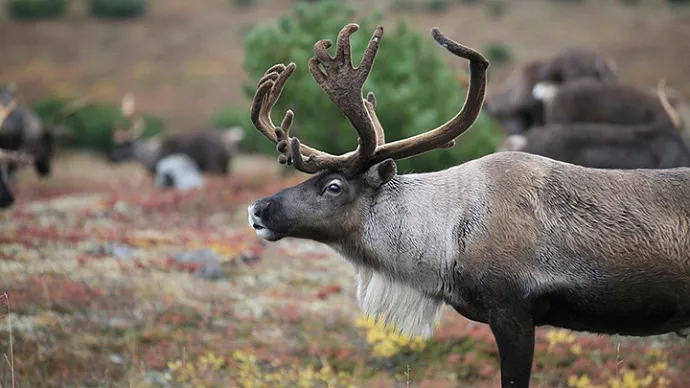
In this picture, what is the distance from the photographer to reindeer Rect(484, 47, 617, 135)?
620 inches

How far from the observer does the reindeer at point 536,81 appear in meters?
15.7

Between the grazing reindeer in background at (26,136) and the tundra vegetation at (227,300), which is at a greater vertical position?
the tundra vegetation at (227,300)

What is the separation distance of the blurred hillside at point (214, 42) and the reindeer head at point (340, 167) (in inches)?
1087


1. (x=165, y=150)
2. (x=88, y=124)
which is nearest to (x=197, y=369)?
(x=165, y=150)

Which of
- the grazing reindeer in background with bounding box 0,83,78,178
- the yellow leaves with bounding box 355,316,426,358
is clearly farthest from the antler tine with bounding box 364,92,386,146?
the grazing reindeer in background with bounding box 0,83,78,178

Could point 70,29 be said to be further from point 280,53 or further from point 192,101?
point 280,53

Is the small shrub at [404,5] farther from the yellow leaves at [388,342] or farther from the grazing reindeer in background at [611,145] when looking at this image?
the yellow leaves at [388,342]

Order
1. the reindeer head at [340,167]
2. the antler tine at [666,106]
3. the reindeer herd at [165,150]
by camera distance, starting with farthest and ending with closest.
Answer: the reindeer herd at [165,150] → the antler tine at [666,106] → the reindeer head at [340,167]

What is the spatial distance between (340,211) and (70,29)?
38001 millimetres

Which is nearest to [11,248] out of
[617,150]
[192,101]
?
[617,150]

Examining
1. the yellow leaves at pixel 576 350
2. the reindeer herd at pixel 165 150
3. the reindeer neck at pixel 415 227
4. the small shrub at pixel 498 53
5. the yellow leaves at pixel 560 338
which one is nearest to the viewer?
the reindeer neck at pixel 415 227

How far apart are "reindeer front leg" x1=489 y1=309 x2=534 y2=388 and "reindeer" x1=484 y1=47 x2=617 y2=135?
38.2 ft

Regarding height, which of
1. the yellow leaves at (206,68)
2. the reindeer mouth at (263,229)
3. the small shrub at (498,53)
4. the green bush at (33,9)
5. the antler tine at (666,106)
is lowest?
the yellow leaves at (206,68)

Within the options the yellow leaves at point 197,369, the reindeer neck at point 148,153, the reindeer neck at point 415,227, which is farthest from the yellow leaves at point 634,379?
the reindeer neck at point 148,153
